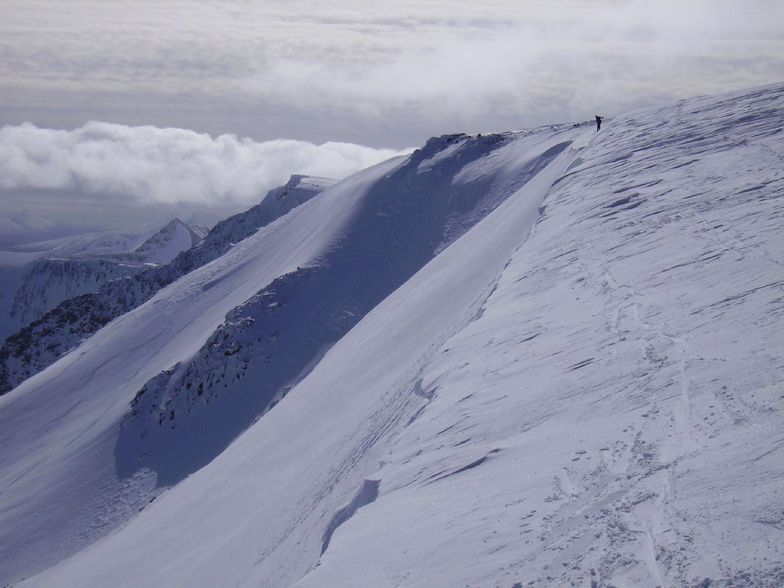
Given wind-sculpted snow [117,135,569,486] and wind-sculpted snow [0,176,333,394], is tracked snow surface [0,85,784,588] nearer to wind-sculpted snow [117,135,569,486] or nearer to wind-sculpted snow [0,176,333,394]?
wind-sculpted snow [117,135,569,486]

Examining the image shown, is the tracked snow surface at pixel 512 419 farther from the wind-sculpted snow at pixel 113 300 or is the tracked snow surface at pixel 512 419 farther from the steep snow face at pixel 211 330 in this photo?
the wind-sculpted snow at pixel 113 300

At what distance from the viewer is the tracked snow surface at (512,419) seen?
6.65 meters

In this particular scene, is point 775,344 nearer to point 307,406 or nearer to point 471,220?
point 307,406

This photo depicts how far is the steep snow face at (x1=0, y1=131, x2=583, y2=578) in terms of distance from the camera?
4153 cm

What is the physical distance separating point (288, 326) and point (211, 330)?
7.08 metres

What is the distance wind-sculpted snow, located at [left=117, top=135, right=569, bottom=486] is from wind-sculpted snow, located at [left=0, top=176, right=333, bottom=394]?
37626mm

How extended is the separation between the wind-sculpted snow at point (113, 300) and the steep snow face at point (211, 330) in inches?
1113

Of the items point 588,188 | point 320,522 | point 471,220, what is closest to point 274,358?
point 471,220

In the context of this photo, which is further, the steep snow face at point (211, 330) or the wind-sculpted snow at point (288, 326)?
the wind-sculpted snow at point (288, 326)

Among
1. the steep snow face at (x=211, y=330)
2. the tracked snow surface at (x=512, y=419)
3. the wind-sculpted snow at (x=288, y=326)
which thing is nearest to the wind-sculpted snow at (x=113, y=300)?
the steep snow face at (x=211, y=330)

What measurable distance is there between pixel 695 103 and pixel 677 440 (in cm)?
2805

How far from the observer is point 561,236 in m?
18.9

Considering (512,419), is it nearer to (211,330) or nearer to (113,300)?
(211,330)

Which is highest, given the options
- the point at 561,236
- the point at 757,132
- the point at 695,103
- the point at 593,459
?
the point at 695,103
